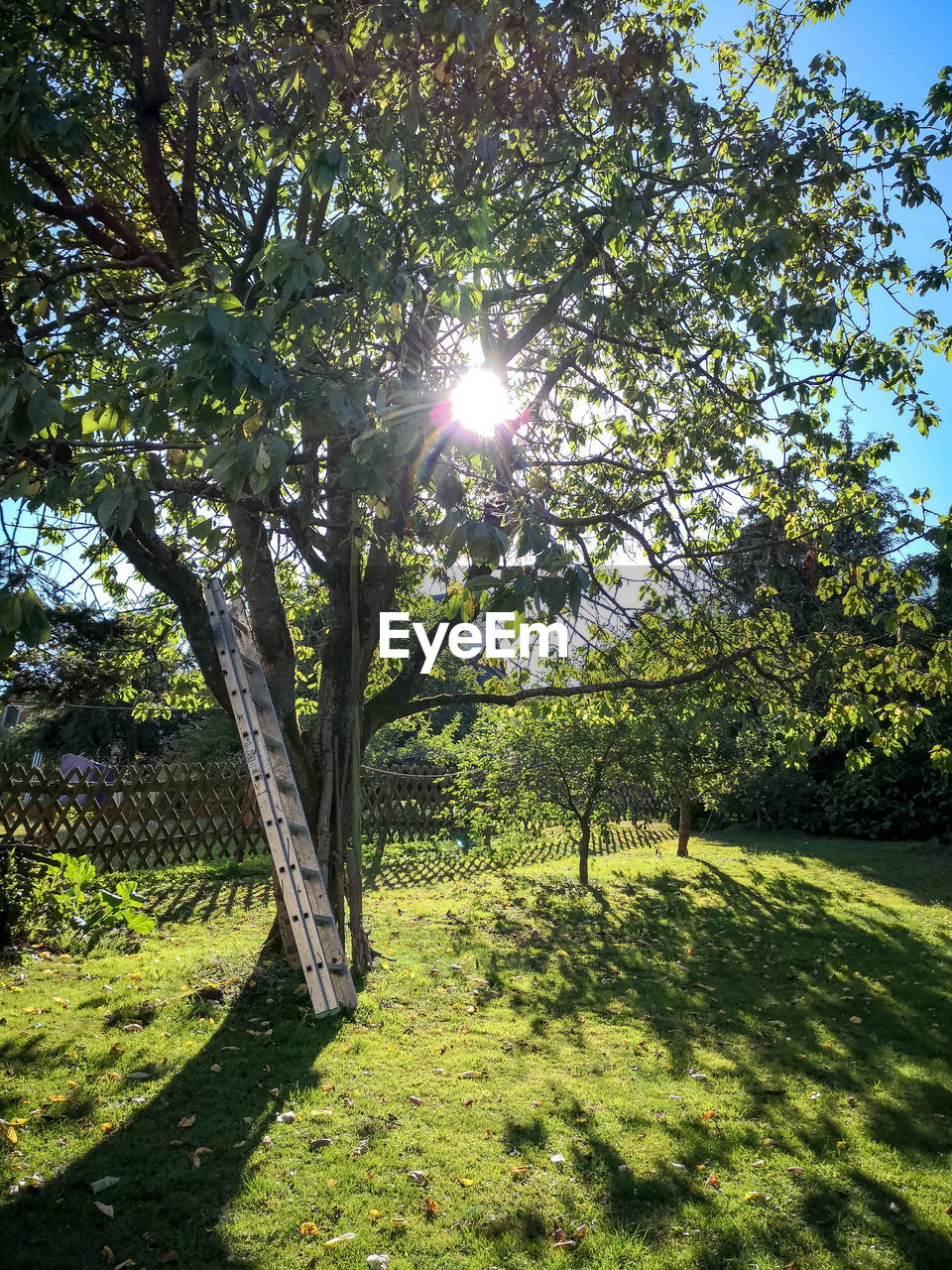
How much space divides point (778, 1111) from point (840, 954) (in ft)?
14.5

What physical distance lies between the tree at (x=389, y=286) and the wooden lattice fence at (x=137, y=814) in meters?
3.94

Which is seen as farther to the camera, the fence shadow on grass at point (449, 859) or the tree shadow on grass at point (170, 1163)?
the fence shadow on grass at point (449, 859)

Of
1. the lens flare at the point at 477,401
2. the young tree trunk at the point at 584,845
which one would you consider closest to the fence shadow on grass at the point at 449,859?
the young tree trunk at the point at 584,845

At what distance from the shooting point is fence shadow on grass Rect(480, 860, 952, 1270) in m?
4.00

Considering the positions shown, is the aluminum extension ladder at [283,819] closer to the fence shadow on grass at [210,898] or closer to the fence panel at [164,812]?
the fence shadow on grass at [210,898]

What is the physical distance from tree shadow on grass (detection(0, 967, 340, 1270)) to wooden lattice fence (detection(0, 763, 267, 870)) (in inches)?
251

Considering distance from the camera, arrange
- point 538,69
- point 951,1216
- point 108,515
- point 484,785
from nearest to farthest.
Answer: point 108,515 → point 951,1216 → point 538,69 → point 484,785

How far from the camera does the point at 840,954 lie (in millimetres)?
8875

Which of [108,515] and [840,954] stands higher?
[108,515]

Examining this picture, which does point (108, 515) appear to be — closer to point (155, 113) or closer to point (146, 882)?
point (155, 113)

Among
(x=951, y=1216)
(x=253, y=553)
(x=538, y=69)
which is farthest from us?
(x=253, y=553)

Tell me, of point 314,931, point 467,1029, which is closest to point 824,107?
point 314,931

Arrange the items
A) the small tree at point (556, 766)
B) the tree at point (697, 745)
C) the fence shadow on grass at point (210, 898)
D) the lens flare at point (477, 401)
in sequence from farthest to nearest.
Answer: the small tree at point (556, 766) < the tree at point (697, 745) < the fence shadow on grass at point (210, 898) < the lens flare at point (477, 401)

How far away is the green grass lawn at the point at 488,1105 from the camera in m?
3.55
